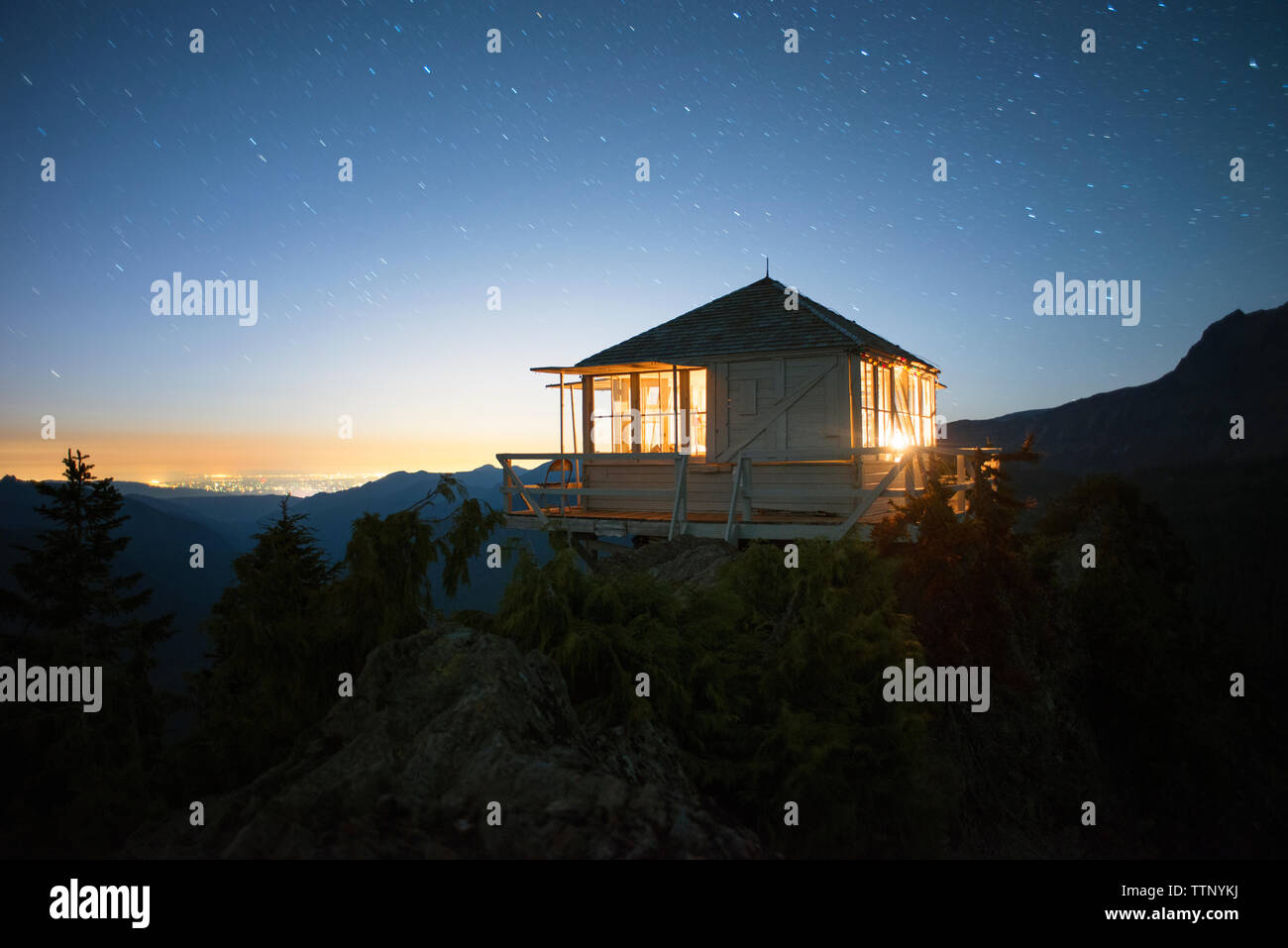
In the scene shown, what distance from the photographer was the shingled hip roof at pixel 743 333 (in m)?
16.5

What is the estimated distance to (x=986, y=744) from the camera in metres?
9.92

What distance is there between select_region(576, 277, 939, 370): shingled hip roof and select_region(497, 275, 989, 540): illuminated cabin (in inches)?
2.0

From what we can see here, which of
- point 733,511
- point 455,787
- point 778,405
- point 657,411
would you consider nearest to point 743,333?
point 778,405

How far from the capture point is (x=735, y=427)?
17125mm

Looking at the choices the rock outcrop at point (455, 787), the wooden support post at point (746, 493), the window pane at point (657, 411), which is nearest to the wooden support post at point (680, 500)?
the wooden support post at point (746, 493)

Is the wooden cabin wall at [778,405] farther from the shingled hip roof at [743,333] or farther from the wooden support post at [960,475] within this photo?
the wooden support post at [960,475]

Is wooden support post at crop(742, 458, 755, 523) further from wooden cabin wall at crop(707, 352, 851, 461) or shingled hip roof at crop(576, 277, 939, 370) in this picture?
shingled hip roof at crop(576, 277, 939, 370)

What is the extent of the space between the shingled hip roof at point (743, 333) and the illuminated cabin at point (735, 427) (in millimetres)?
50

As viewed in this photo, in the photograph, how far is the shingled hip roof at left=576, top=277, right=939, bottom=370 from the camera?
16500 millimetres

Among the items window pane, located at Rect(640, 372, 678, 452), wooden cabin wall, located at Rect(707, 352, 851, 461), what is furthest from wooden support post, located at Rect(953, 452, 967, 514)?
window pane, located at Rect(640, 372, 678, 452)
